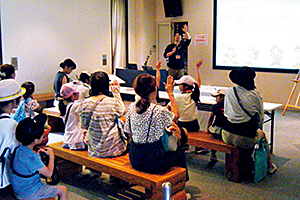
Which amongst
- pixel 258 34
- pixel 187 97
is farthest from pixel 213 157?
pixel 258 34

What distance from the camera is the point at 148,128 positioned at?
10.0ft

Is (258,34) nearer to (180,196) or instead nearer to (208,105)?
(208,105)

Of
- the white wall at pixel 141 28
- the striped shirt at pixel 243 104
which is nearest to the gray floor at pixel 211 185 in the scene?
the striped shirt at pixel 243 104

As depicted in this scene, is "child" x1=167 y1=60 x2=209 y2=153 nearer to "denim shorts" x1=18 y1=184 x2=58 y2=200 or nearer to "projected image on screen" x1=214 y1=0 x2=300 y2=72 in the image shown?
"denim shorts" x1=18 y1=184 x2=58 y2=200

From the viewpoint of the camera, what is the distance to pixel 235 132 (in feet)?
12.8

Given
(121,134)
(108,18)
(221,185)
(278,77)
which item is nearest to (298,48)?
(278,77)

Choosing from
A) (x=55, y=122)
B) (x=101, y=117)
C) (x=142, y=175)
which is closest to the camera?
(x=142, y=175)

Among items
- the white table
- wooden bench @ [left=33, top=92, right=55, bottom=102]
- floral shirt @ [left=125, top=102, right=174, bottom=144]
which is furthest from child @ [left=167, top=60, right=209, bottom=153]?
wooden bench @ [left=33, top=92, right=55, bottom=102]

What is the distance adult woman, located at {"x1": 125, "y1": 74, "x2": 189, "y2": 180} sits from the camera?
9.95 ft

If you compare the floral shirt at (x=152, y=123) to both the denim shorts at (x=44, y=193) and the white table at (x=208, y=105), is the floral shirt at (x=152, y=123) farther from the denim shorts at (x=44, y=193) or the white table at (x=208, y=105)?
the white table at (x=208, y=105)

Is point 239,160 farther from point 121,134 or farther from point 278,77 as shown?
point 278,77

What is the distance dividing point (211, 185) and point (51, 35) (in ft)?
17.8

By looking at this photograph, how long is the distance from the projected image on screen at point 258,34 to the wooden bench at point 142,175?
5.87 m

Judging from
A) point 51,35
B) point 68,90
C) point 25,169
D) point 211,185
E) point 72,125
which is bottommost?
point 211,185
